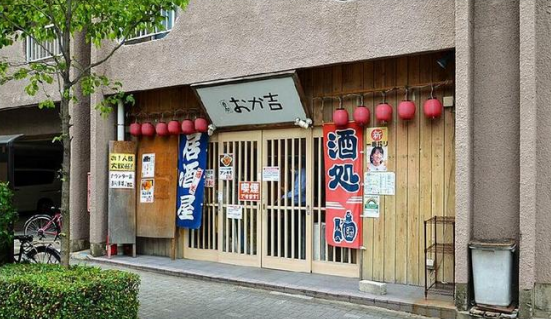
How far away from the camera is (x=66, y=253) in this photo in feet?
17.6

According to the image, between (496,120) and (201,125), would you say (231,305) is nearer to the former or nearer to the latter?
(201,125)

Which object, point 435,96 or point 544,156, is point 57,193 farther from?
point 544,156

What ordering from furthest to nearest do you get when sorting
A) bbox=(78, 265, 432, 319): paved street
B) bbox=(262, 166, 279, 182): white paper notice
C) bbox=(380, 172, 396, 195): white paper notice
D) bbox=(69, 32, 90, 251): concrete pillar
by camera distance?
bbox=(69, 32, 90, 251): concrete pillar < bbox=(262, 166, 279, 182): white paper notice < bbox=(380, 172, 396, 195): white paper notice < bbox=(78, 265, 432, 319): paved street

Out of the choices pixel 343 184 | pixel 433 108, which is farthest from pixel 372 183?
pixel 433 108

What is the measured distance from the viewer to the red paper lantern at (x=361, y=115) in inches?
296

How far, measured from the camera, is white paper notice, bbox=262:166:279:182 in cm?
870

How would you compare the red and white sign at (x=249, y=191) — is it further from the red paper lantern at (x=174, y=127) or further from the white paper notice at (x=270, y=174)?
the red paper lantern at (x=174, y=127)

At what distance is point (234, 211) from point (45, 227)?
654cm

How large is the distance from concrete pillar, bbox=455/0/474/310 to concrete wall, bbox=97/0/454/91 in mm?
256

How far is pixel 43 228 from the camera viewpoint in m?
12.7

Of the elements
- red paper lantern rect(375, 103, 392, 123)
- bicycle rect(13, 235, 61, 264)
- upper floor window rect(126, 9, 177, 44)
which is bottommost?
bicycle rect(13, 235, 61, 264)

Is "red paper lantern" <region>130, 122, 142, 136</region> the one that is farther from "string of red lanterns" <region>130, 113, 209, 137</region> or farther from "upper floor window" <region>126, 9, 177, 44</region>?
"upper floor window" <region>126, 9, 177, 44</region>

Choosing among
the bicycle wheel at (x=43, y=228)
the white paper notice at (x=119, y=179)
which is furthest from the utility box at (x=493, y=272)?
the bicycle wheel at (x=43, y=228)

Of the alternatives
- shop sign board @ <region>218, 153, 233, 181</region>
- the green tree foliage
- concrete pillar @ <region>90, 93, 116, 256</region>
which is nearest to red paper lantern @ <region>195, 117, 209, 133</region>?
shop sign board @ <region>218, 153, 233, 181</region>
